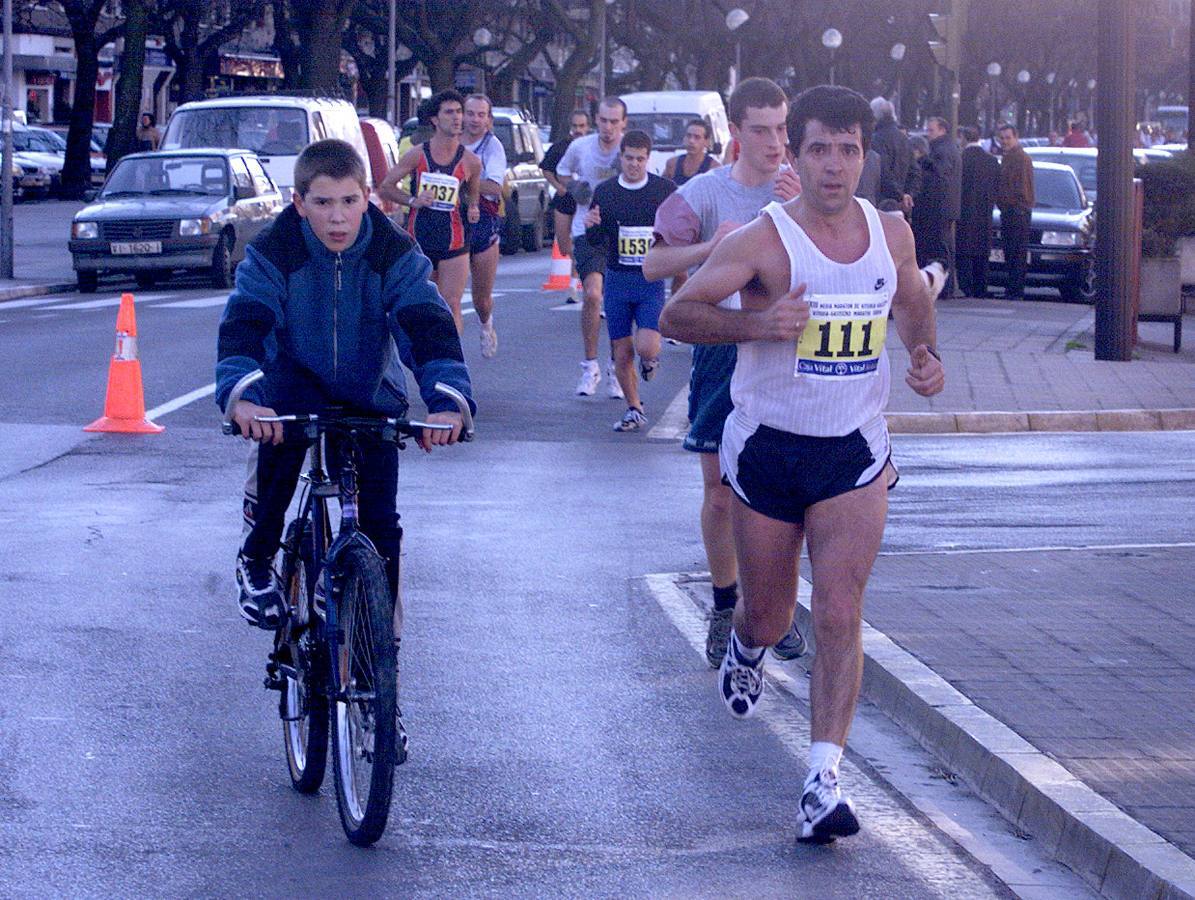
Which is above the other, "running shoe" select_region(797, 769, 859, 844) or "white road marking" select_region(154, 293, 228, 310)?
"white road marking" select_region(154, 293, 228, 310)

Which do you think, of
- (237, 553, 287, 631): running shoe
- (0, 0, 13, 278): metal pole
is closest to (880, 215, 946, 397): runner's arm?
(237, 553, 287, 631): running shoe

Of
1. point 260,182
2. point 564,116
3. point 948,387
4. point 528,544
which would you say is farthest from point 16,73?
point 528,544

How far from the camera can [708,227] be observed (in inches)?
299

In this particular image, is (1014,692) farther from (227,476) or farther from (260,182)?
(260,182)

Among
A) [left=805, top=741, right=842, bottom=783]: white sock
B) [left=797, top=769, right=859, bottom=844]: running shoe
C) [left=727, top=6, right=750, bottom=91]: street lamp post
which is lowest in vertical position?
[left=797, top=769, right=859, bottom=844]: running shoe

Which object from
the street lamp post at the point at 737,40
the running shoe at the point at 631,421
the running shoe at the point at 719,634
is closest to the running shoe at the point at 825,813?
the running shoe at the point at 719,634

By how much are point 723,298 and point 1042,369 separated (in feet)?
40.4

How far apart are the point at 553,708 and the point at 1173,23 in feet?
260

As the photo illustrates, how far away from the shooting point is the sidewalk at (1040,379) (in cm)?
1484

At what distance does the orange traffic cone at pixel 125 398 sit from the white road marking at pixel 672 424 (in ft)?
10.2

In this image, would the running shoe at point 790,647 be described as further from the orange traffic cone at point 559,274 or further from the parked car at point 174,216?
the orange traffic cone at point 559,274

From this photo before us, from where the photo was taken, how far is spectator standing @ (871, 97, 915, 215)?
21031mm

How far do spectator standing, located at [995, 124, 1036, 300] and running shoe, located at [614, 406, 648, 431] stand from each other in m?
11.7

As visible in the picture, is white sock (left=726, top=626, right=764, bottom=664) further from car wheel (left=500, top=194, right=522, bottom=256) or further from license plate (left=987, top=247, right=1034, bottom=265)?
car wheel (left=500, top=194, right=522, bottom=256)
